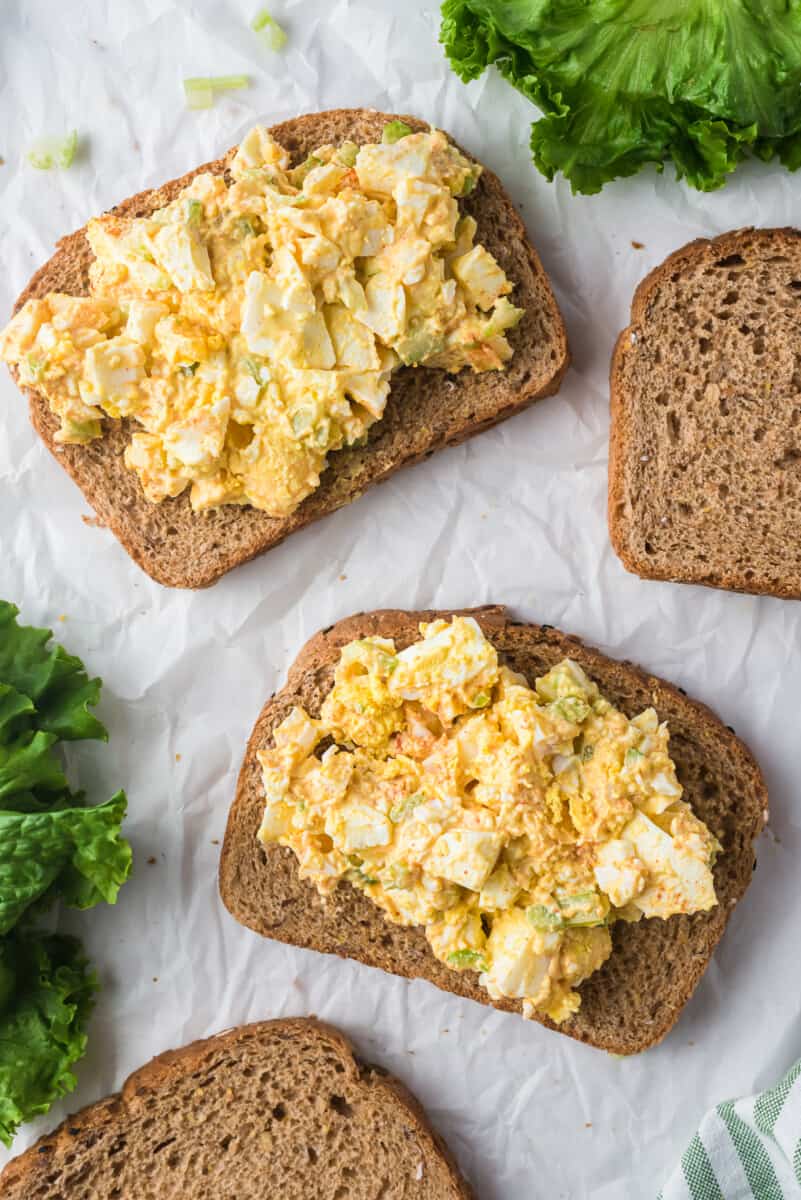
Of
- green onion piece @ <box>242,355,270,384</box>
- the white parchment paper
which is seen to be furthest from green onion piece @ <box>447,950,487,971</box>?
green onion piece @ <box>242,355,270,384</box>

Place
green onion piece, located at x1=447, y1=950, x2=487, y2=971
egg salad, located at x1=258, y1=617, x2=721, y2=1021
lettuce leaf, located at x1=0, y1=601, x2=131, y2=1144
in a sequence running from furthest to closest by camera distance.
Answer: lettuce leaf, located at x1=0, y1=601, x2=131, y2=1144, green onion piece, located at x1=447, y1=950, x2=487, y2=971, egg salad, located at x1=258, y1=617, x2=721, y2=1021

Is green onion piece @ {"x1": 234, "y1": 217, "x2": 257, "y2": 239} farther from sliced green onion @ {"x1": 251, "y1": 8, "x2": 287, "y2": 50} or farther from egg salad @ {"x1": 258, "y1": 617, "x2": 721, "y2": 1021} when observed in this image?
egg salad @ {"x1": 258, "y1": 617, "x2": 721, "y2": 1021}

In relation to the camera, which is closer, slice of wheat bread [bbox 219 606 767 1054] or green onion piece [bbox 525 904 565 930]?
green onion piece [bbox 525 904 565 930]

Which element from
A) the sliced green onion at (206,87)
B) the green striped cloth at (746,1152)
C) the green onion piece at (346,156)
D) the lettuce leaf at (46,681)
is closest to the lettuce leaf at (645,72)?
the green onion piece at (346,156)

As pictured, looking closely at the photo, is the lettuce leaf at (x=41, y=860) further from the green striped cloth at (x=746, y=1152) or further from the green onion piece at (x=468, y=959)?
the green striped cloth at (x=746, y=1152)

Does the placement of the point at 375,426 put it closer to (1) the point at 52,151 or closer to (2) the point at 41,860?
(1) the point at 52,151

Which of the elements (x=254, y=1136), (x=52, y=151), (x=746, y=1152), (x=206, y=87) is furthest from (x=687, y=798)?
(x=52, y=151)
